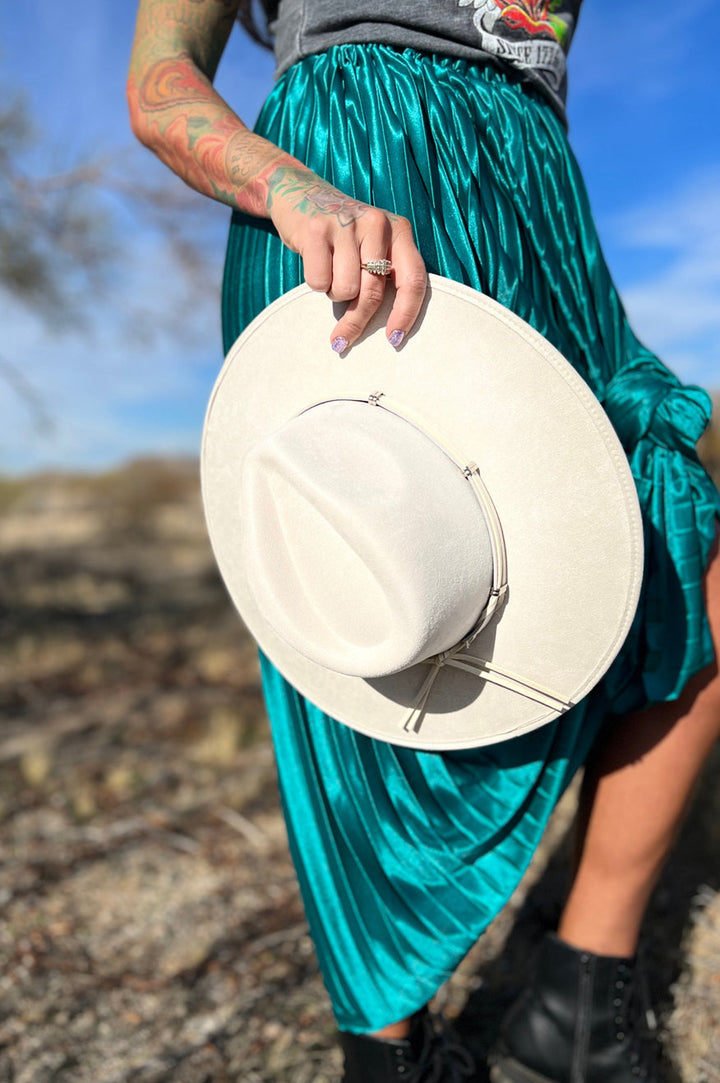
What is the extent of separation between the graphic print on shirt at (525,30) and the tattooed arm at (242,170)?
0.36 metres

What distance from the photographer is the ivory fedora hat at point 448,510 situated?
3.07 ft

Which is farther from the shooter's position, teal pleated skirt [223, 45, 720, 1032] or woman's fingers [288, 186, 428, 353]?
teal pleated skirt [223, 45, 720, 1032]

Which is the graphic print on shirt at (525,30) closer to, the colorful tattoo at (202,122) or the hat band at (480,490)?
the colorful tattoo at (202,122)

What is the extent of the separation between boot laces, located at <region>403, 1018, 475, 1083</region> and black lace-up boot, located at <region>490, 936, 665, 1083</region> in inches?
4.3

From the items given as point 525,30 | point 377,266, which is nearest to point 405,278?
point 377,266

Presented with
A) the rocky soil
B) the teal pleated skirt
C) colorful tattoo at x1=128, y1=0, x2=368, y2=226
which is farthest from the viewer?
the rocky soil

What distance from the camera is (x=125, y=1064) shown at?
1.61 m

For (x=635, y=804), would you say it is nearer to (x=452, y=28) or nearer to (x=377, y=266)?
(x=377, y=266)

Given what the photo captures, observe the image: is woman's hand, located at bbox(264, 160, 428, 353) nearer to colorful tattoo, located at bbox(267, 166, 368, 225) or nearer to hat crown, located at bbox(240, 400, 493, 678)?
colorful tattoo, located at bbox(267, 166, 368, 225)

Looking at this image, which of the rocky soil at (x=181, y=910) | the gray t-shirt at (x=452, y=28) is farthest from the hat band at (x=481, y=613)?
the rocky soil at (x=181, y=910)

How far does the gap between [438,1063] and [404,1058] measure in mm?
80

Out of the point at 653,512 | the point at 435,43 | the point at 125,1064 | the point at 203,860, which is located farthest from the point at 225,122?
the point at 203,860

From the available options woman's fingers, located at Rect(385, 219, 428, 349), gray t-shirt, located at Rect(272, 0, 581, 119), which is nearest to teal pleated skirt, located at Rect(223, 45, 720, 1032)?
gray t-shirt, located at Rect(272, 0, 581, 119)

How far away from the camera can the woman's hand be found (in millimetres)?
944
